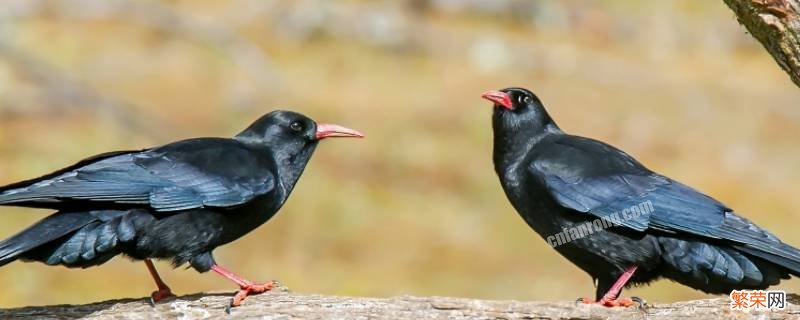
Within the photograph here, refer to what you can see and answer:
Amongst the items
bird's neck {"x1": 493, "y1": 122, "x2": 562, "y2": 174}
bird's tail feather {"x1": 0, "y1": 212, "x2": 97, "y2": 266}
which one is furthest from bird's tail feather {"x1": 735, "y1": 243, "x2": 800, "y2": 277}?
bird's tail feather {"x1": 0, "y1": 212, "x2": 97, "y2": 266}

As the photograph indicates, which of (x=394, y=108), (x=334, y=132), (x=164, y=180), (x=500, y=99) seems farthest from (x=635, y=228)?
(x=394, y=108)

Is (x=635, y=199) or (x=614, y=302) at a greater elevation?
(x=635, y=199)

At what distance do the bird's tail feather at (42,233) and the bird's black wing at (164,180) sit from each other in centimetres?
9

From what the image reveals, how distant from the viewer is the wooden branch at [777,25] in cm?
763

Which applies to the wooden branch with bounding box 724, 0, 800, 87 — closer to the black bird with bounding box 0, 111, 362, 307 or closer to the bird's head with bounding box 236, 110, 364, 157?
the bird's head with bounding box 236, 110, 364, 157

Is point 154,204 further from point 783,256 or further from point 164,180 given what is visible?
point 783,256

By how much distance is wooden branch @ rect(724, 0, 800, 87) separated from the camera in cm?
763

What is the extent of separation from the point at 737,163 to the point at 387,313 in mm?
15992

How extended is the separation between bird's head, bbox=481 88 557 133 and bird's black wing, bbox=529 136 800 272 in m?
0.31

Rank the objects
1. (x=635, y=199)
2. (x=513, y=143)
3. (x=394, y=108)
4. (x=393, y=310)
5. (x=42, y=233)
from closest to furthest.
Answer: (x=42, y=233) < (x=393, y=310) < (x=635, y=199) < (x=513, y=143) < (x=394, y=108)

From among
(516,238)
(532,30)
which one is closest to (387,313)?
(516,238)

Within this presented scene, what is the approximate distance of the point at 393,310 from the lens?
25.6 feet

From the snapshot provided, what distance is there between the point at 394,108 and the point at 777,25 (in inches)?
596

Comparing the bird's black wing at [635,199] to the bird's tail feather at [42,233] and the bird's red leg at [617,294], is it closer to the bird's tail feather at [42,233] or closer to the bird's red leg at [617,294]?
the bird's red leg at [617,294]
